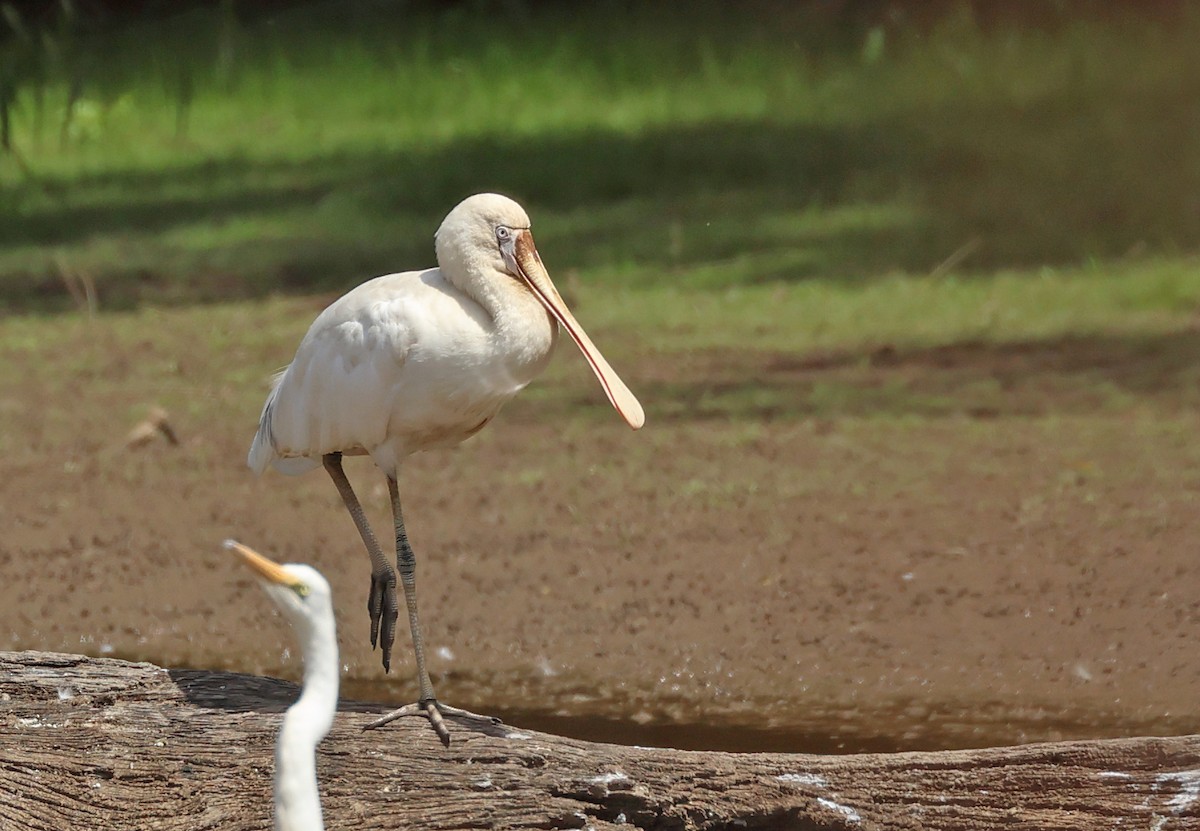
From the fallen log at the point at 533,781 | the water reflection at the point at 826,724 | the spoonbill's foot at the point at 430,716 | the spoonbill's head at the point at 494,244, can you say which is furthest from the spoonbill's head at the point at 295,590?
the water reflection at the point at 826,724

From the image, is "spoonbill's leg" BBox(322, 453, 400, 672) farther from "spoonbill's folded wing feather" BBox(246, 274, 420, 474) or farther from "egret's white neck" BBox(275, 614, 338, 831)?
"egret's white neck" BBox(275, 614, 338, 831)

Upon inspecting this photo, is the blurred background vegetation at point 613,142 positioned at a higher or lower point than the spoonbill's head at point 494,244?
higher

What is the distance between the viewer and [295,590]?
122 inches

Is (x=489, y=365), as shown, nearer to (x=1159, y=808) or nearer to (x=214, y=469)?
(x=1159, y=808)

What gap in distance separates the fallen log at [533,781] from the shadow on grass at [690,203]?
303 inches

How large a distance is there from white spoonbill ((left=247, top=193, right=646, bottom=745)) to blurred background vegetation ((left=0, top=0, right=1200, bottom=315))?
6227 mm

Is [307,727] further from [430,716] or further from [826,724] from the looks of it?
[826,724]

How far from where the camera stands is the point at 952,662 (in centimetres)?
640

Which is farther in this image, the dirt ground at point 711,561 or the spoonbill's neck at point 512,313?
the dirt ground at point 711,561

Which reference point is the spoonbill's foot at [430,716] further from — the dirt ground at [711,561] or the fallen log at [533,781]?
the dirt ground at [711,561]

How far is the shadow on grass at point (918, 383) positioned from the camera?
9086 millimetres

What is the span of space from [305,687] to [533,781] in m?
1.16

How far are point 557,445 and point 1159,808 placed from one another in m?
4.82

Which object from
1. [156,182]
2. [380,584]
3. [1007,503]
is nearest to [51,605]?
[380,584]
